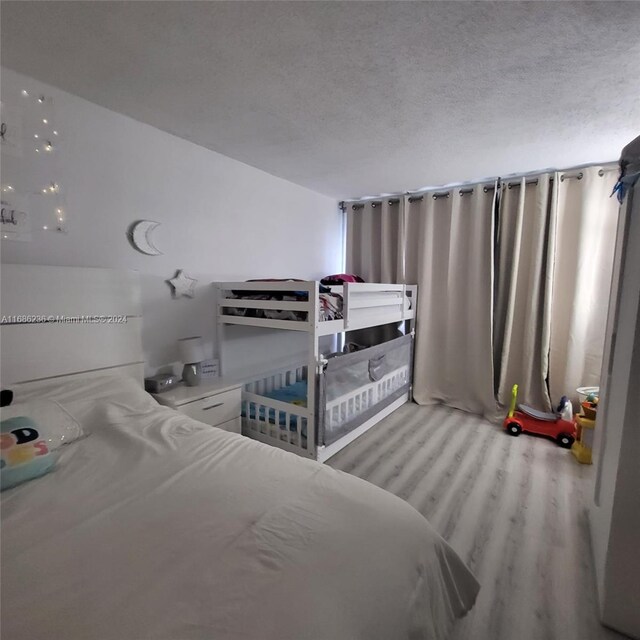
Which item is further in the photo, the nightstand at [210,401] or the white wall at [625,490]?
the nightstand at [210,401]

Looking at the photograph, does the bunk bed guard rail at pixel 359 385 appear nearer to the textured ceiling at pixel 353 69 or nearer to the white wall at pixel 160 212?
the white wall at pixel 160 212

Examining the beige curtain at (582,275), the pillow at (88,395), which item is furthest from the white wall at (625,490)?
the pillow at (88,395)

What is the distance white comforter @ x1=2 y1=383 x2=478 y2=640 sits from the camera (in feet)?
2.20

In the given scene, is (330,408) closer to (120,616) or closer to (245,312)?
(245,312)

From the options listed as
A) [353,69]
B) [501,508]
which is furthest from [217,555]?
[353,69]

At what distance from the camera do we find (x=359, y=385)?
2.74 meters

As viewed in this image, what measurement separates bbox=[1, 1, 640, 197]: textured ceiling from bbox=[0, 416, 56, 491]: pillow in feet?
5.15

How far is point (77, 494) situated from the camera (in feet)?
3.50

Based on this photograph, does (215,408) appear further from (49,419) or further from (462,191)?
(462,191)

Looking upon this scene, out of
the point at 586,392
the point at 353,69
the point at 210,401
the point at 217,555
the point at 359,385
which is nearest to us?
the point at 217,555

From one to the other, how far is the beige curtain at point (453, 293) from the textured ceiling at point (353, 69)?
2.92 ft

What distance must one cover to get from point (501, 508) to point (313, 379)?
4.40ft

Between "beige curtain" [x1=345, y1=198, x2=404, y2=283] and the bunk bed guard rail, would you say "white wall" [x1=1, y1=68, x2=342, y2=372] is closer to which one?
"beige curtain" [x1=345, y1=198, x2=404, y2=283]

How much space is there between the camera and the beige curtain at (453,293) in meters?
3.23
